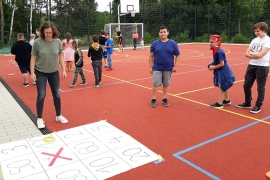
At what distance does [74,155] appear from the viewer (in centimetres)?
391

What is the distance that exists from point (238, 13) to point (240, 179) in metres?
27.9

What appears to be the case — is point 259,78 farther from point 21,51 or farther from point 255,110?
point 21,51

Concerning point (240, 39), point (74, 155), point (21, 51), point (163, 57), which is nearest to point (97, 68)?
point (21, 51)

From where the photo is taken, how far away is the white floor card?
11.3 ft

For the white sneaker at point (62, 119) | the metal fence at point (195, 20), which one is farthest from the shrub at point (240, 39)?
the white sneaker at point (62, 119)

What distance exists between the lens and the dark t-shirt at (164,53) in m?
5.88

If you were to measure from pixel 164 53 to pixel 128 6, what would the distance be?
20.7 m

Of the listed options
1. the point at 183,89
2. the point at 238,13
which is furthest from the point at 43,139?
the point at 238,13

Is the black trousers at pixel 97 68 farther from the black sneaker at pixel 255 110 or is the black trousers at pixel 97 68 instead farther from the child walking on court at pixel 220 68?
the black sneaker at pixel 255 110

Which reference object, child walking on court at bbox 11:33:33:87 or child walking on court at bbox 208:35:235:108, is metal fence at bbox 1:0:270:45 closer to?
child walking on court at bbox 11:33:33:87

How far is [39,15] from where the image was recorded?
3688cm

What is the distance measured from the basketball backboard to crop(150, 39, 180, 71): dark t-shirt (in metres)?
20.1

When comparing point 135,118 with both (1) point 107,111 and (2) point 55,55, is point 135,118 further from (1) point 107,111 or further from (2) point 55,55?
(2) point 55,55

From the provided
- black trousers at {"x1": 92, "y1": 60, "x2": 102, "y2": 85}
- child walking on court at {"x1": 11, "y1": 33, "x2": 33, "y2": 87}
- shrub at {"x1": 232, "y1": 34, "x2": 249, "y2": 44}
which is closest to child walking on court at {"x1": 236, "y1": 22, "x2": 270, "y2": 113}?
black trousers at {"x1": 92, "y1": 60, "x2": 102, "y2": 85}
